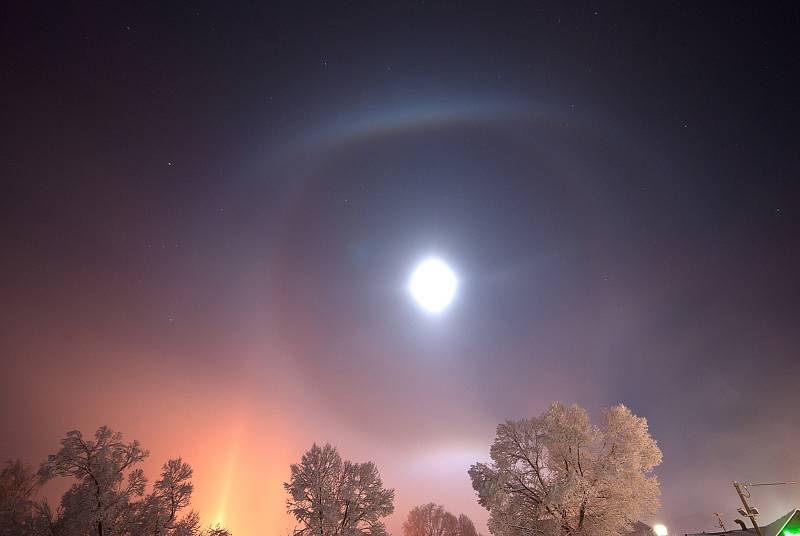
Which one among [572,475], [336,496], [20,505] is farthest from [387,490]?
[20,505]

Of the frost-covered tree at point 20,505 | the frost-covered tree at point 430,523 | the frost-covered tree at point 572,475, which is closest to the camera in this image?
the frost-covered tree at point 20,505

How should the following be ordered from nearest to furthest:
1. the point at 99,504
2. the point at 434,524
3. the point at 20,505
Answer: the point at 99,504 → the point at 20,505 → the point at 434,524

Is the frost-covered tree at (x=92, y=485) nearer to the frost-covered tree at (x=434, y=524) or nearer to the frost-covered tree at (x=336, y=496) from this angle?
the frost-covered tree at (x=336, y=496)

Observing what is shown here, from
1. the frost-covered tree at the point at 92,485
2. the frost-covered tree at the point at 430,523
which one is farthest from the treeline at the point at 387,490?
the frost-covered tree at the point at 430,523

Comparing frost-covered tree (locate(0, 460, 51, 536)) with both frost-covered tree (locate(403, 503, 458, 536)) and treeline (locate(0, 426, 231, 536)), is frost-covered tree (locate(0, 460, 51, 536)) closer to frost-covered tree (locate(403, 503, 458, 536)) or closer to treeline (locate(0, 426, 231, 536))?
treeline (locate(0, 426, 231, 536))

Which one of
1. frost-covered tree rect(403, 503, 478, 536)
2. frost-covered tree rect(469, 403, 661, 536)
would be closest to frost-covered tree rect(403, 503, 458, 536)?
frost-covered tree rect(403, 503, 478, 536)

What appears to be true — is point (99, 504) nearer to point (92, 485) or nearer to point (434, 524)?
point (92, 485)
